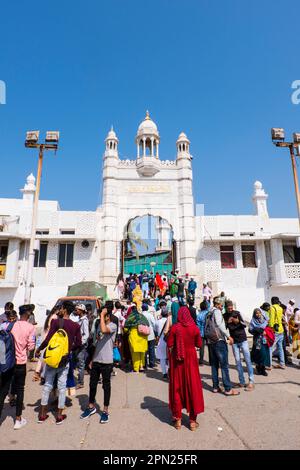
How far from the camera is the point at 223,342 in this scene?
525 centimetres

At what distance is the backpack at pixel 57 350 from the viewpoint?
3984 mm

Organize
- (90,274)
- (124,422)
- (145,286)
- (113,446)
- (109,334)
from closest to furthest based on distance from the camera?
(113,446) < (124,422) < (109,334) < (145,286) < (90,274)

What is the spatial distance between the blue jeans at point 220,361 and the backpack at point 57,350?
285 centimetres

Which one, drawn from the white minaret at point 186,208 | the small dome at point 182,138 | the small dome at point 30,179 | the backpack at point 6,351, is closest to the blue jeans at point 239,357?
the backpack at point 6,351

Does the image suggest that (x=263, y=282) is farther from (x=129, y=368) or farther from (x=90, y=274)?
(x=129, y=368)

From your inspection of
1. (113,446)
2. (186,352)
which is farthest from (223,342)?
(113,446)

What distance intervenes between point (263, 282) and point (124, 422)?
55.1 feet

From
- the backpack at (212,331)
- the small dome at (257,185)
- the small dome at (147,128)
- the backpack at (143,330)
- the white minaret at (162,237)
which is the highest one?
the small dome at (147,128)

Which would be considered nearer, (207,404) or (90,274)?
(207,404)

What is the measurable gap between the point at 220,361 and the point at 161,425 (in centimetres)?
188

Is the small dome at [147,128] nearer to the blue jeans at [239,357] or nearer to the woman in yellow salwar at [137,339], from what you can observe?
the woman in yellow salwar at [137,339]

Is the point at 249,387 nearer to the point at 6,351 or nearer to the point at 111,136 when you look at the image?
the point at 6,351

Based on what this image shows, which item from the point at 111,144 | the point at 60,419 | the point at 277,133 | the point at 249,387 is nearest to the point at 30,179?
the point at 111,144

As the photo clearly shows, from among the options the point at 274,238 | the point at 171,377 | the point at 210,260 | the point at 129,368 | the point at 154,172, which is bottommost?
the point at 129,368
